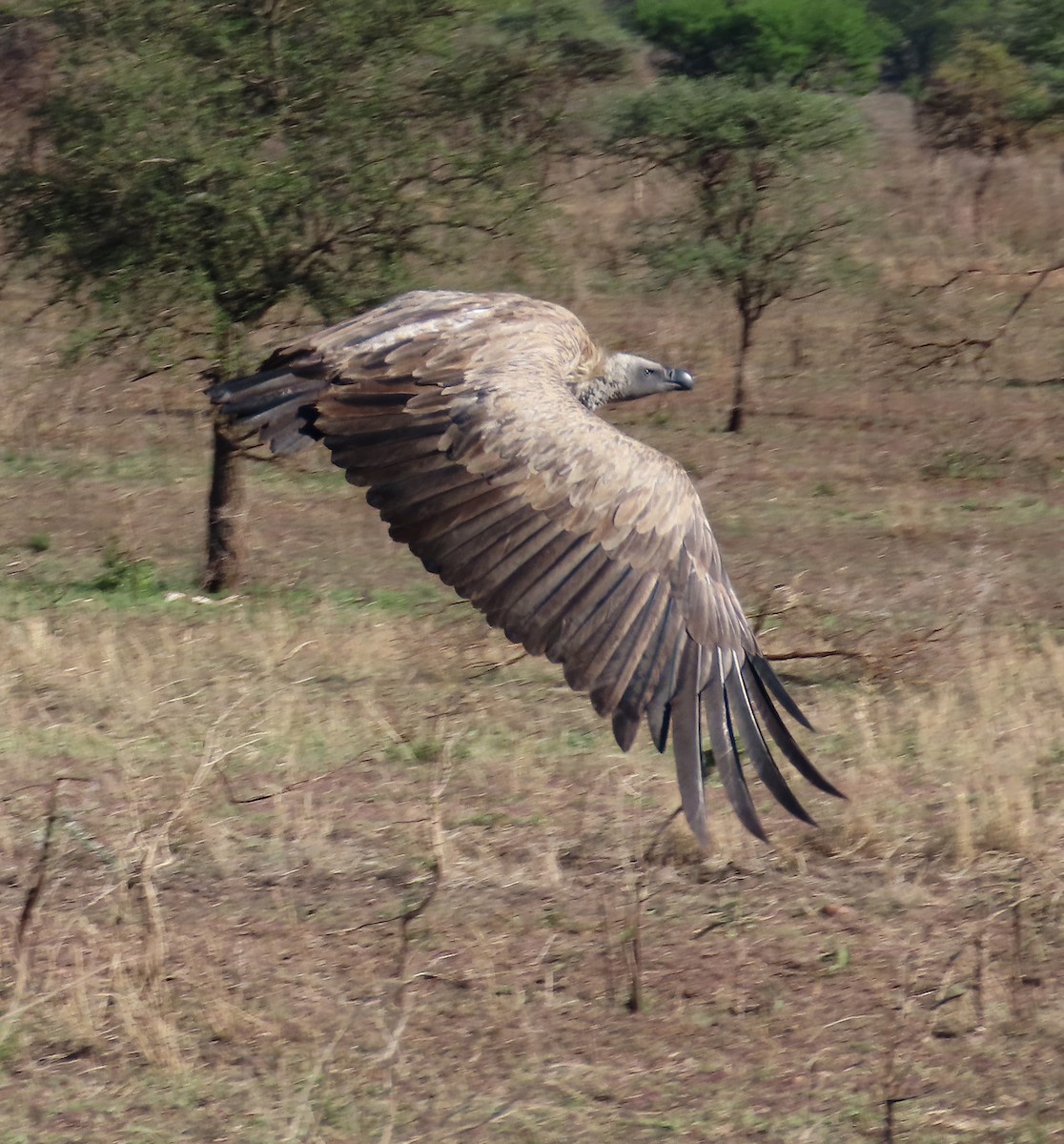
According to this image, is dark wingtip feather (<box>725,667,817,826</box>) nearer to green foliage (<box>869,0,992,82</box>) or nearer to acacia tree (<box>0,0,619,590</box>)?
acacia tree (<box>0,0,619,590</box>)

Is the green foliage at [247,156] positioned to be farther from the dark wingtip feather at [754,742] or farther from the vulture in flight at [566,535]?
the dark wingtip feather at [754,742]

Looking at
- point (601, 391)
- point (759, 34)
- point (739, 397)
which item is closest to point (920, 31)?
point (759, 34)

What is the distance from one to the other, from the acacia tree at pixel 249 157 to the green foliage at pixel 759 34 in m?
18.5

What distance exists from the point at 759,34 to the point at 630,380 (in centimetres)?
2442

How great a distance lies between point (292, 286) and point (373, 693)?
3.04 m

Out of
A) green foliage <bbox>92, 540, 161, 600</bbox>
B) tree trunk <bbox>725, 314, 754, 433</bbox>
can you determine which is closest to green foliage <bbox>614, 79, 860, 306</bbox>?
tree trunk <bbox>725, 314, 754, 433</bbox>

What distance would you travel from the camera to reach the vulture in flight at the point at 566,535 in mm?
4148

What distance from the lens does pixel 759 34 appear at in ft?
94.0

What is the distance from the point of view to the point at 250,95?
368 inches

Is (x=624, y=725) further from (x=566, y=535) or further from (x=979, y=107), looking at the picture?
(x=979, y=107)

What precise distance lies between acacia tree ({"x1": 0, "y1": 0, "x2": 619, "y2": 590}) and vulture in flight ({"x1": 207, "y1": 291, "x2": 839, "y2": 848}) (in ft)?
14.6

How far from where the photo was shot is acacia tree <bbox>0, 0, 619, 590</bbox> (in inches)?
357

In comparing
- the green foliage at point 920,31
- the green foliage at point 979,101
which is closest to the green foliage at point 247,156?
the green foliage at point 979,101

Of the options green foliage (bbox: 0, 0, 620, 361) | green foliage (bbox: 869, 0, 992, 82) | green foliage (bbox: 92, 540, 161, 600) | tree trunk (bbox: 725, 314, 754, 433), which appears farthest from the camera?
green foliage (bbox: 869, 0, 992, 82)
